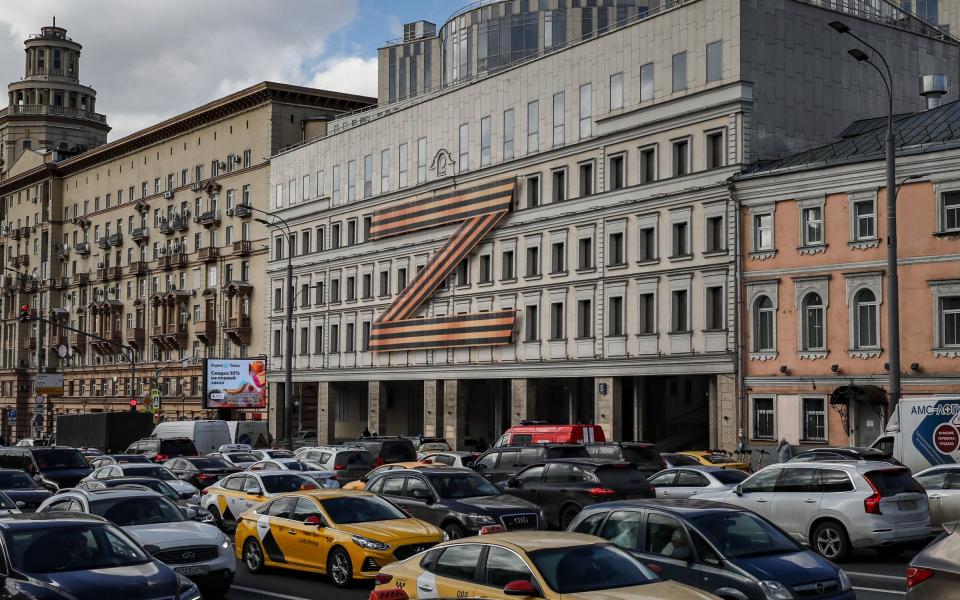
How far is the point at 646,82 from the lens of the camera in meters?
50.3

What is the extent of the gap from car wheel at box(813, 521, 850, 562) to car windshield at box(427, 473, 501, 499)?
578cm

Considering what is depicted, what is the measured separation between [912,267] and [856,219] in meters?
2.70

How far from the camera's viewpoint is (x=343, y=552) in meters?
Answer: 18.4

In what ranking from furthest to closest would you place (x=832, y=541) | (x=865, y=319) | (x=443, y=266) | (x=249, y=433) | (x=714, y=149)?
(x=443, y=266), (x=249, y=433), (x=714, y=149), (x=865, y=319), (x=832, y=541)

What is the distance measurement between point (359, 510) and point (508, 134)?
40369 mm

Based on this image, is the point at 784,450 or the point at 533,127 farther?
the point at 533,127

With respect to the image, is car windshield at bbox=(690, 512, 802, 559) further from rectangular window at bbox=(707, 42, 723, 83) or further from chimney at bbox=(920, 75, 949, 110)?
chimney at bbox=(920, 75, 949, 110)

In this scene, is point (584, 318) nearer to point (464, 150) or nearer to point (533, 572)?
point (464, 150)

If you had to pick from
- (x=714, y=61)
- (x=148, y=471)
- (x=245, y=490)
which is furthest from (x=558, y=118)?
(x=245, y=490)

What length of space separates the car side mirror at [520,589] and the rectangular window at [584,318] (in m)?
41.9

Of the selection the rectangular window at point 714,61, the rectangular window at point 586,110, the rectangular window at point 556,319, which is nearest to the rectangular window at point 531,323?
the rectangular window at point 556,319

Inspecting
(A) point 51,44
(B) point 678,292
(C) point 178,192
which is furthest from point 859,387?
(A) point 51,44

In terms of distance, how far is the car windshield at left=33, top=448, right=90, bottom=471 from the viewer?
3506 centimetres

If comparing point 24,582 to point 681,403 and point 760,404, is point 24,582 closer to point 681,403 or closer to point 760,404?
point 760,404
